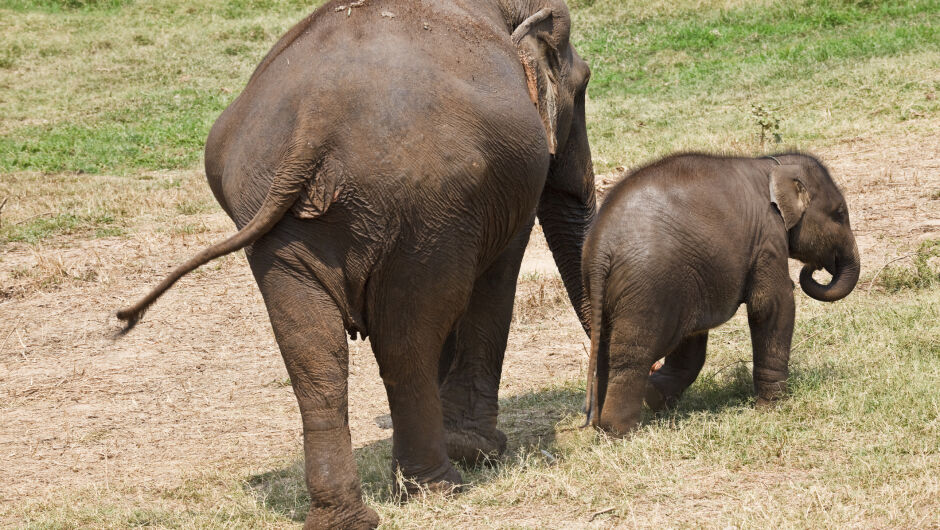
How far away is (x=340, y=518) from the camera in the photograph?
13.7 feet

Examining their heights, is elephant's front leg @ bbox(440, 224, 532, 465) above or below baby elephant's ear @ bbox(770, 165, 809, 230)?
below

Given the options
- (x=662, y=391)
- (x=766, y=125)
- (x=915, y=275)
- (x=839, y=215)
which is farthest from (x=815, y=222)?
(x=766, y=125)

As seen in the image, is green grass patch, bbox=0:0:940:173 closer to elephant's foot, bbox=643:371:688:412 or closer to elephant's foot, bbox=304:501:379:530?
elephant's foot, bbox=643:371:688:412

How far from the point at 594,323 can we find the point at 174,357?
329 cm

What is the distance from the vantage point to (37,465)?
5691 mm

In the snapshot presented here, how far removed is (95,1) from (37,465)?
19.0 metres

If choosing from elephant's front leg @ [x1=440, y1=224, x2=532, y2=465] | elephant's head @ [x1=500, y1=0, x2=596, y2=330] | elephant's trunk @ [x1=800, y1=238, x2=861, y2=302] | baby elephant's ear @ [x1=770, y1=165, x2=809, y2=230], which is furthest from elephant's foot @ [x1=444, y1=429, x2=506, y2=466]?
elephant's trunk @ [x1=800, y1=238, x2=861, y2=302]

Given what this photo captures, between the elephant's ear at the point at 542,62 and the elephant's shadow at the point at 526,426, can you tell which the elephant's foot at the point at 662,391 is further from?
the elephant's ear at the point at 542,62

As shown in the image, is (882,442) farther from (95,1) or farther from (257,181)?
(95,1)

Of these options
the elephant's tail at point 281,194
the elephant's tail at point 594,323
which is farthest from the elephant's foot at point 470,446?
the elephant's tail at point 281,194

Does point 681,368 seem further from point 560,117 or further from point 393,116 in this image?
point 393,116

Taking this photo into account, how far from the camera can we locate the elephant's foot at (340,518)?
416 centimetres

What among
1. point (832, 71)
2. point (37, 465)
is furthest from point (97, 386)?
point (832, 71)

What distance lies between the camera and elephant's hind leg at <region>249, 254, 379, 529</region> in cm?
401
